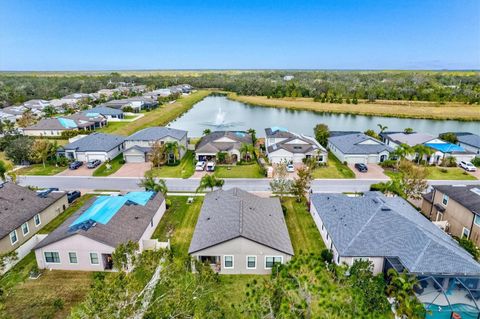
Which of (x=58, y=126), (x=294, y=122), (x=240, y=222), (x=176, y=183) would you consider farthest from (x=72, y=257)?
(x=294, y=122)

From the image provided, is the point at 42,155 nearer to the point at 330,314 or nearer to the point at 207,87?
the point at 330,314

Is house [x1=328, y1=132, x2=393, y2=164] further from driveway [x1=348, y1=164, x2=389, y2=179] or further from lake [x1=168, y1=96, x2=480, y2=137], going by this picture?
lake [x1=168, y1=96, x2=480, y2=137]

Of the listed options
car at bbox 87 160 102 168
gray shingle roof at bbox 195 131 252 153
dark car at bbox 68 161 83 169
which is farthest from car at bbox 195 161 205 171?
dark car at bbox 68 161 83 169

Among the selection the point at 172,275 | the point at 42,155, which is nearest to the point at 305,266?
the point at 172,275

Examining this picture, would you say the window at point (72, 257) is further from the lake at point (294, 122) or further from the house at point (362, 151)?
the lake at point (294, 122)

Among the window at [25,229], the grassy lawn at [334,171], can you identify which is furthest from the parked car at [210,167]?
the window at [25,229]

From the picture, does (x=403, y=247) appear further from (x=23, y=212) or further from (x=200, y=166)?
(x=23, y=212)
